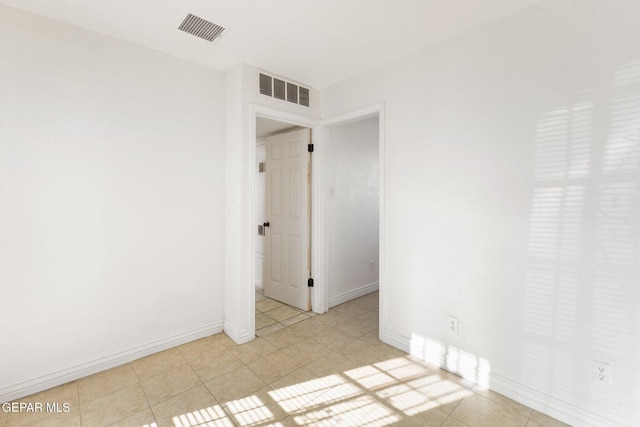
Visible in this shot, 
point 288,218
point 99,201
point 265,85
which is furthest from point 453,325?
point 99,201

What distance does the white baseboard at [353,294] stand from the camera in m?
3.70

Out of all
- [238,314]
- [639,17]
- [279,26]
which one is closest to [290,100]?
[279,26]

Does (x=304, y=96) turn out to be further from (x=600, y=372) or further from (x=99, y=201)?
(x=600, y=372)

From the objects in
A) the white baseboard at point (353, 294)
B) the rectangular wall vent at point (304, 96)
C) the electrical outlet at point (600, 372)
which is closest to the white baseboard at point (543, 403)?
the electrical outlet at point (600, 372)

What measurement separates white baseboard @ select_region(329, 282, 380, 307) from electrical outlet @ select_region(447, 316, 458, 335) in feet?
5.36

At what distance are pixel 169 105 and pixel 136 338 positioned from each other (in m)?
2.06

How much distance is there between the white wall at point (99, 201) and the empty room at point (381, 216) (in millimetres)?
15

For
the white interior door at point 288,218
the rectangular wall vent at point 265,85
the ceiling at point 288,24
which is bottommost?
the white interior door at point 288,218

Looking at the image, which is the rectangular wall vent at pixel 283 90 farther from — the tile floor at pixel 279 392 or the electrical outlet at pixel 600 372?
the electrical outlet at pixel 600 372

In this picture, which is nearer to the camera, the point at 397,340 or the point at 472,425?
the point at 472,425

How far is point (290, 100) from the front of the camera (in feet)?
10.2

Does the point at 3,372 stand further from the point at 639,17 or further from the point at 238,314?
the point at 639,17

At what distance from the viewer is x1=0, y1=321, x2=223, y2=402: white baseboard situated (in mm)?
1968

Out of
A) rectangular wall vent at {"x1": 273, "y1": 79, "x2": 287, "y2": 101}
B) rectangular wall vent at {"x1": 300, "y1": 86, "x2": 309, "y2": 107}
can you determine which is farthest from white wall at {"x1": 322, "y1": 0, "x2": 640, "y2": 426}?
rectangular wall vent at {"x1": 273, "y1": 79, "x2": 287, "y2": 101}
